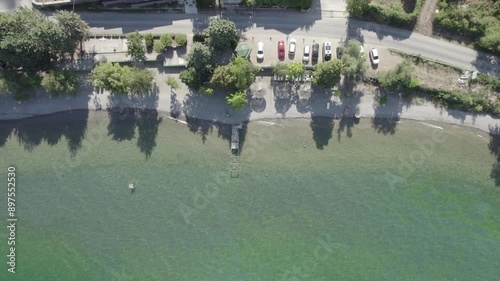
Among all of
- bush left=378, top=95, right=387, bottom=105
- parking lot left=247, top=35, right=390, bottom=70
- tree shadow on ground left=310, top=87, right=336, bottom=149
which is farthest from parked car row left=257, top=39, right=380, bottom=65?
tree shadow on ground left=310, top=87, right=336, bottom=149

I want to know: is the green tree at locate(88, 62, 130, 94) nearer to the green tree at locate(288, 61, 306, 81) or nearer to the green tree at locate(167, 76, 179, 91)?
the green tree at locate(167, 76, 179, 91)

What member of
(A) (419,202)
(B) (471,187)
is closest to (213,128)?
(A) (419,202)

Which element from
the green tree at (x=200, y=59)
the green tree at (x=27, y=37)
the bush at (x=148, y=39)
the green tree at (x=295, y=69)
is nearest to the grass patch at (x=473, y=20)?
the green tree at (x=295, y=69)

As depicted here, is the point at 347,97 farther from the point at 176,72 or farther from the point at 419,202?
the point at 176,72

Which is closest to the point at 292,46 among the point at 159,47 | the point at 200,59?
the point at 200,59

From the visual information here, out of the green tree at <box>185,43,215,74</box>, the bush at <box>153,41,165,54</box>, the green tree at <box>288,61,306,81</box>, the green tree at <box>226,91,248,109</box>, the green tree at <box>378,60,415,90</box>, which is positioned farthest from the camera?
the bush at <box>153,41,165,54</box>

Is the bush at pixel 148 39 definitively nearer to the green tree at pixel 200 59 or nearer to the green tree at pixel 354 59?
the green tree at pixel 200 59
